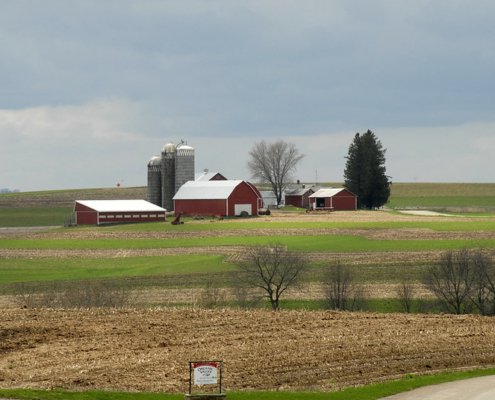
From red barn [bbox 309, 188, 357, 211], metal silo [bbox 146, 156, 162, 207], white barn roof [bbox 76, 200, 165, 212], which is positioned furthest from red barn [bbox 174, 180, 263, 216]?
red barn [bbox 309, 188, 357, 211]

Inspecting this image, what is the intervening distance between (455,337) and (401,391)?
5688mm

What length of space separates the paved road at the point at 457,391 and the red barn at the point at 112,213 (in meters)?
60.5

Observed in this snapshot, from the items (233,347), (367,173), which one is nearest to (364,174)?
(367,173)

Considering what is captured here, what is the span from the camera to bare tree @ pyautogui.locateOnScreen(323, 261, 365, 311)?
3053 cm

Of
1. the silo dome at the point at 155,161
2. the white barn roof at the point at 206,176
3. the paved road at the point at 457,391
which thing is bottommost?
the paved road at the point at 457,391

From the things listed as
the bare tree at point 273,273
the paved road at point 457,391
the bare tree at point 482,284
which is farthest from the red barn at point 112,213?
the paved road at point 457,391

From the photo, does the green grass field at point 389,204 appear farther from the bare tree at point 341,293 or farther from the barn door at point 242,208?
the bare tree at point 341,293

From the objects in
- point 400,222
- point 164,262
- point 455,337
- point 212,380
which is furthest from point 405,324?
point 400,222

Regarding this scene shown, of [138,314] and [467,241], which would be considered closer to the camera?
[138,314]

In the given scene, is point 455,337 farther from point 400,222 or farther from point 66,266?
point 400,222

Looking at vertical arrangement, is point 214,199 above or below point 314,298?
above

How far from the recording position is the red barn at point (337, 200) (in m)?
91.2

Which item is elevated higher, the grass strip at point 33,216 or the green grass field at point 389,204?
the green grass field at point 389,204

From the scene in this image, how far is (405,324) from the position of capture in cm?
2106
